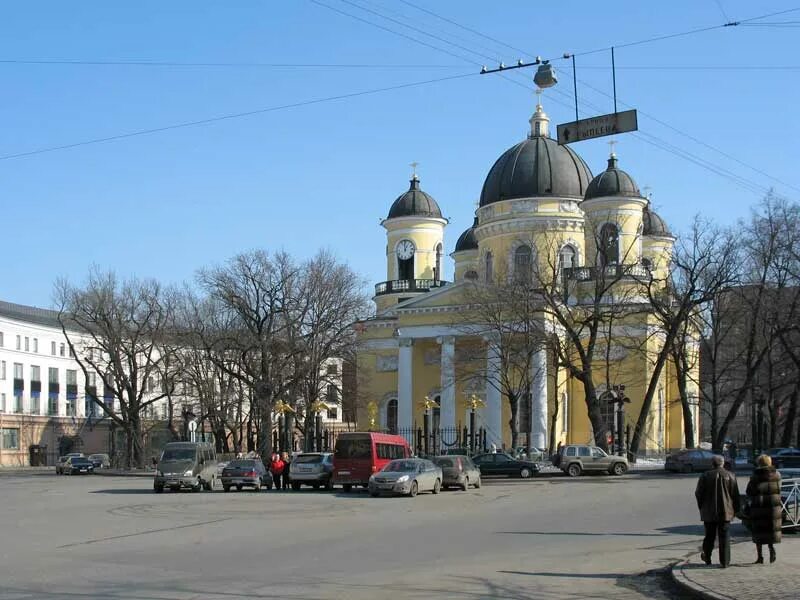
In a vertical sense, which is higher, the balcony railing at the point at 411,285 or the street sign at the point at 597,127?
the balcony railing at the point at 411,285

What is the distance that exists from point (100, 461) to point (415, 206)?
3037cm

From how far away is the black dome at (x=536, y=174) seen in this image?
6844 cm

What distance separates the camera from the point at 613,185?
2675 inches

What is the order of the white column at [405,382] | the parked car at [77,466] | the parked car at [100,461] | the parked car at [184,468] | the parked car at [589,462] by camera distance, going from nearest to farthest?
the parked car at [184,468] → the parked car at [589,462] → the parked car at [77,466] → the parked car at [100,461] → the white column at [405,382]

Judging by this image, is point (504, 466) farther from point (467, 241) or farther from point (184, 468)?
point (467, 241)

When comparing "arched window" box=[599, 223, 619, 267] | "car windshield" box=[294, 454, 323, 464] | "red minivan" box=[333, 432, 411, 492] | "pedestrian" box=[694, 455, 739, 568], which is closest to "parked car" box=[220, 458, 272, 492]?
"car windshield" box=[294, 454, 323, 464]

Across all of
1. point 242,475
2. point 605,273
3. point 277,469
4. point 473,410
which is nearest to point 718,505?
point 242,475

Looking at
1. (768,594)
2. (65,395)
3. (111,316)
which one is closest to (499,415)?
(111,316)

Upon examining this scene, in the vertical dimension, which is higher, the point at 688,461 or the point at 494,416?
the point at 494,416

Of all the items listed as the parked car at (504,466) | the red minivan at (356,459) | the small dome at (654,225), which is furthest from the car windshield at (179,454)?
the small dome at (654,225)

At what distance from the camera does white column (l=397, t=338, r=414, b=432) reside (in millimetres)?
69062

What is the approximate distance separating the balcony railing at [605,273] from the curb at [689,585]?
1414 inches

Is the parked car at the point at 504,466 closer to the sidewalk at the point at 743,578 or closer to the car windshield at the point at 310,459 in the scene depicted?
the car windshield at the point at 310,459

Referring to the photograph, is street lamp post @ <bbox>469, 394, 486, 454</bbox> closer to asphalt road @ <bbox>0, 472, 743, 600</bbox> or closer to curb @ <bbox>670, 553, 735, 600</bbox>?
asphalt road @ <bbox>0, 472, 743, 600</bbox>
